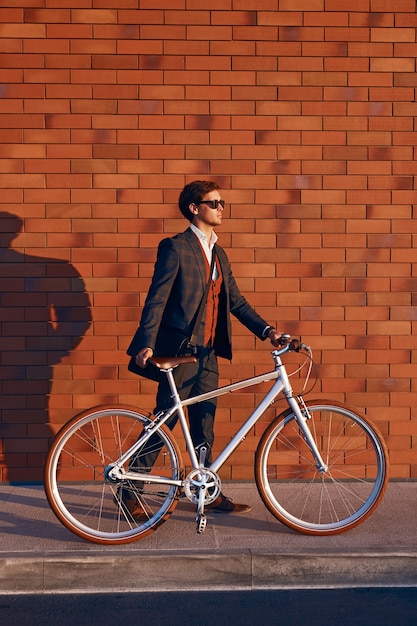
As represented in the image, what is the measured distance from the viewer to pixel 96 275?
19.5 feet

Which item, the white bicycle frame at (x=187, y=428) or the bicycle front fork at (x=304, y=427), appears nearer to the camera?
the white bicycle frame at (x=187, y=428)

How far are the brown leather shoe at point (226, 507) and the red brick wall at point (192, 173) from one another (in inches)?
25.9

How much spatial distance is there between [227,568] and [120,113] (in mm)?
3128

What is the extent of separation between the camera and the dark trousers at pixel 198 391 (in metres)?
5.06

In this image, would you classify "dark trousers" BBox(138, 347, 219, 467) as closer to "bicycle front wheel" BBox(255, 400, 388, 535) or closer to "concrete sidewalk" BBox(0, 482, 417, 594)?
"bicycle front wheel" BBox(255, 400, 388, 535)

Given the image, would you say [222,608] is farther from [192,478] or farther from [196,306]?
[196,306]

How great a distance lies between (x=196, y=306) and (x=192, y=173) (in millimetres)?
1280

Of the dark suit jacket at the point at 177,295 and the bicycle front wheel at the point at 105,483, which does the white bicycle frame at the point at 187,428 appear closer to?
the bicycle front wheel at the point at 105,483

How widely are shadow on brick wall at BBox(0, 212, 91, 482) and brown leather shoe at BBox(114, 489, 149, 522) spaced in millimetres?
1130

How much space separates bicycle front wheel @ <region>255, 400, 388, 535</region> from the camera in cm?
493

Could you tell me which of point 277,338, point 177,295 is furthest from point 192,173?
point 277,338

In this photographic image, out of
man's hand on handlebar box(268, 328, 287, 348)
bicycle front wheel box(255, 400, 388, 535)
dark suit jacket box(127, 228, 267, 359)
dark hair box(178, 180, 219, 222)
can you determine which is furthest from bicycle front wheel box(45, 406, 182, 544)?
dark hair box(178, 180, 219, 222)

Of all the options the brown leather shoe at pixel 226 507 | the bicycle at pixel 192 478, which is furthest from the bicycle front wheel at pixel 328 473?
the brown leather shoe at pixel 226 507

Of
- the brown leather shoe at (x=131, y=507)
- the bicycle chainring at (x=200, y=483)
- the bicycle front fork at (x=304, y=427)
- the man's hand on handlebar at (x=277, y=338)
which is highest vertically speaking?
the man's hand on handlebar at (x=277, y=338)
